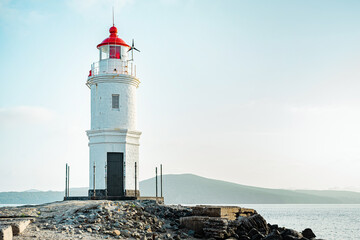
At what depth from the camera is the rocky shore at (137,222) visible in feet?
51.2

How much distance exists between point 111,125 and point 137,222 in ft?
28.9

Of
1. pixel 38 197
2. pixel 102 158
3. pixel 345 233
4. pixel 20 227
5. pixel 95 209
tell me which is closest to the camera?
pixel 20 227

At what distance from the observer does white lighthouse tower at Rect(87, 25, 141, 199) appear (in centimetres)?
2505

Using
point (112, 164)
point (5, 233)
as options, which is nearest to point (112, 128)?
point (112, 164)

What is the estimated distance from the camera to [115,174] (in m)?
25.1

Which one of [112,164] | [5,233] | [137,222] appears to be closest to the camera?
[5,233]

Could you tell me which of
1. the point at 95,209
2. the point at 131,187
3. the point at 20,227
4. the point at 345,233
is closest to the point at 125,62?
the point at 131,187

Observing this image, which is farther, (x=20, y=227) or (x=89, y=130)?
(x=89, y=130)

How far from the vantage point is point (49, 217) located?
55.8 feet

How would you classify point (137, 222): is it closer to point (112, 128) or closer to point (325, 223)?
point (112, 128)

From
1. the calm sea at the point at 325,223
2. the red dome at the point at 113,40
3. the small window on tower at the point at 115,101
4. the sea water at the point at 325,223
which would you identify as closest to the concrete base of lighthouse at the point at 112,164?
the small window on tower at the point at 115,101

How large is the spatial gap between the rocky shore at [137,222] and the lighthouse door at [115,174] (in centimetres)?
533

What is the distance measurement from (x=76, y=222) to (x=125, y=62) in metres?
11.9

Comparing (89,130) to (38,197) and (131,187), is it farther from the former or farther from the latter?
(38,197)
